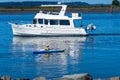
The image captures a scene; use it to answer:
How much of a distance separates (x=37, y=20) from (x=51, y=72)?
32161mm

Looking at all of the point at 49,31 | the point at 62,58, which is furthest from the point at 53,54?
the point at 49,31

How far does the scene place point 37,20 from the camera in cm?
6594

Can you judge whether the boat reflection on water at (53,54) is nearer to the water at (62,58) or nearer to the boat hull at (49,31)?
the water at (62,58)

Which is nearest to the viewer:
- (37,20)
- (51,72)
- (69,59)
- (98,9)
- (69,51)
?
(51,72)

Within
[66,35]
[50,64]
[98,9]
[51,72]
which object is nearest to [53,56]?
[50,64]

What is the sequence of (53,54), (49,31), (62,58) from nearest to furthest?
(62,58) → (53,54) → (49,31)

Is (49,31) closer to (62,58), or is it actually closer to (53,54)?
(53,54)

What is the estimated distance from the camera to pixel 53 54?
46.2 meters

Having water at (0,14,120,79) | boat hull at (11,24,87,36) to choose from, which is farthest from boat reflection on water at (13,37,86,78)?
boat hull at (11,24,87,36)

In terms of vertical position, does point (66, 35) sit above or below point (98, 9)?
above

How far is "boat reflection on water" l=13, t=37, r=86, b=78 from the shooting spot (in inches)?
1406

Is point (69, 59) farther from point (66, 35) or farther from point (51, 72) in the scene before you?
point (66, 35)

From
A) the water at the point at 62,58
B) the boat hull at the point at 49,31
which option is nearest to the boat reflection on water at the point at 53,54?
the water at the point at 62,58

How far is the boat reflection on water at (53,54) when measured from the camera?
35.7 meters
